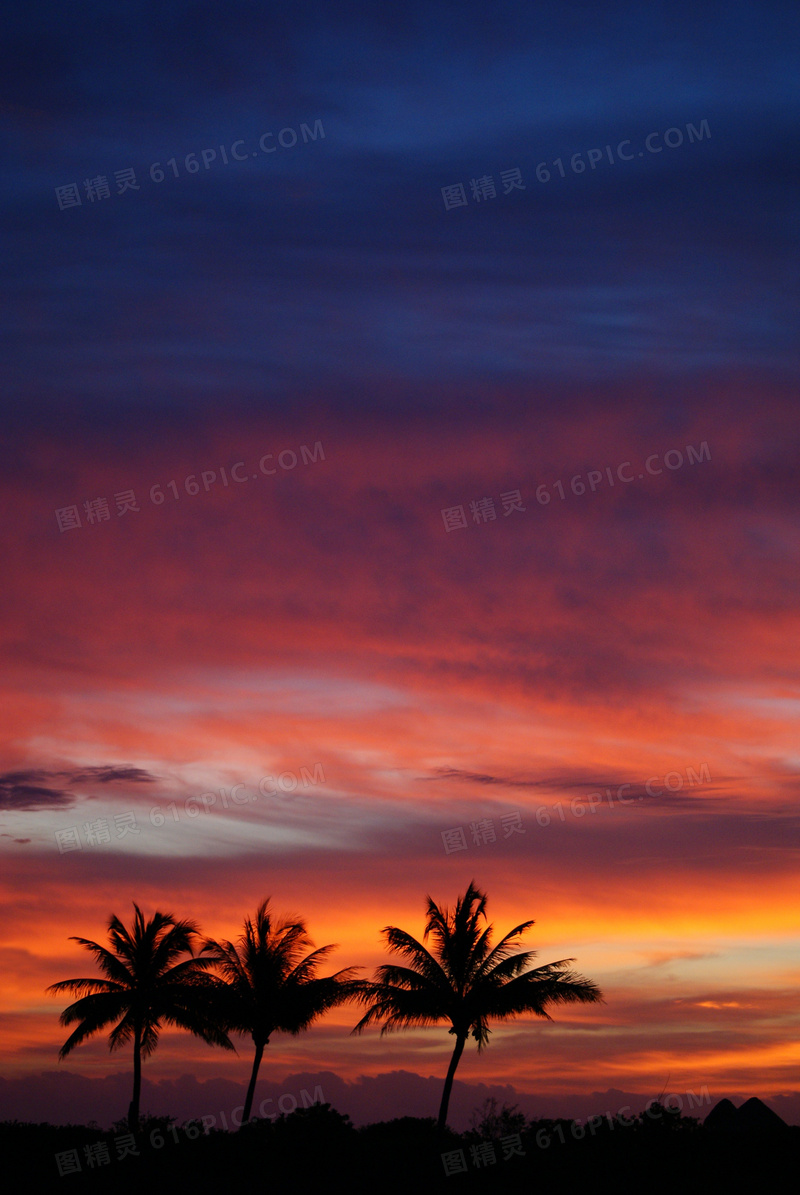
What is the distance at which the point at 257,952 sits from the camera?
43844 mm

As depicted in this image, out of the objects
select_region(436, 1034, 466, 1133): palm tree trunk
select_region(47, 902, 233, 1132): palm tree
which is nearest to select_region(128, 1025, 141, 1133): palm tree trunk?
select_region(47, 902, 233, 1132): palm tree

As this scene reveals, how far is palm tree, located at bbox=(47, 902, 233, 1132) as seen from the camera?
44531 millimetres

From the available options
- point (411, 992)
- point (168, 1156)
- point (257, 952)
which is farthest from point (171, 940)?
point (411, 992)

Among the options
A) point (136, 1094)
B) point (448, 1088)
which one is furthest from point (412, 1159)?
point (136, 1094)

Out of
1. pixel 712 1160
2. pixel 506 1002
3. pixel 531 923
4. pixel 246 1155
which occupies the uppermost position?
pixel 531 923

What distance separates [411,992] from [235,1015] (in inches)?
356

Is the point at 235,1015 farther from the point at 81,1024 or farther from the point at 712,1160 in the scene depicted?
the point at 712,1160

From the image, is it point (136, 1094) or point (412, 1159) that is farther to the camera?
point (136, 1094)

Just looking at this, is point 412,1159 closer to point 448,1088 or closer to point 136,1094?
point 448,1088

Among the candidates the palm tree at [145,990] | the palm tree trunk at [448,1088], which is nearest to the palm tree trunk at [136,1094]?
the palm tree at [145,990]

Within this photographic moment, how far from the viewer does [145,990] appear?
147 feet

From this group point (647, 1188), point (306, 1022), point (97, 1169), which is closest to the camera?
point (647, 1188)

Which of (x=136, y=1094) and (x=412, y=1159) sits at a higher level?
(x=136, y=1094)

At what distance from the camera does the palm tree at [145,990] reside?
44.5 metres
